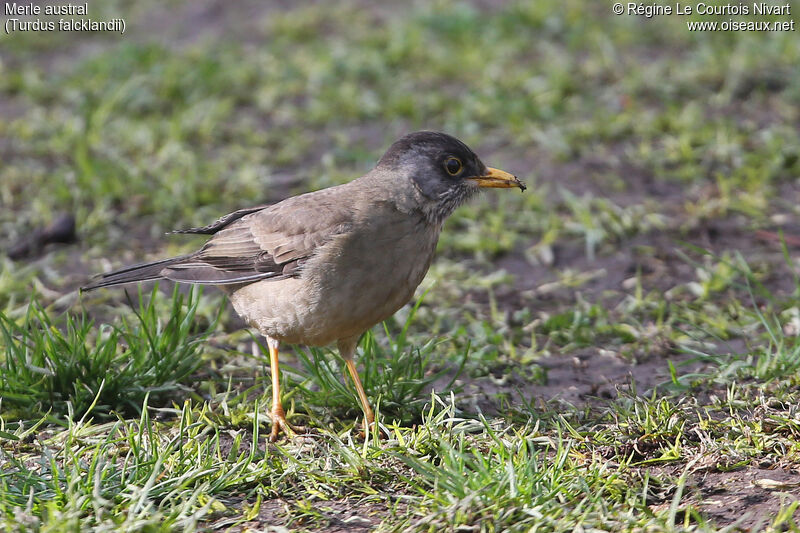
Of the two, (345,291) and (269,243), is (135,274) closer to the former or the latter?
(269,243)

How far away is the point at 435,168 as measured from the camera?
536 centimetres

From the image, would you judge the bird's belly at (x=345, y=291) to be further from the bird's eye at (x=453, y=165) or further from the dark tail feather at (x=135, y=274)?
the dark tail feather at (x=135, y=274)

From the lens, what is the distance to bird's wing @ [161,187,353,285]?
5047 mm

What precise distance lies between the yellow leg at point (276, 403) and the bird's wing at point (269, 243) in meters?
0.40

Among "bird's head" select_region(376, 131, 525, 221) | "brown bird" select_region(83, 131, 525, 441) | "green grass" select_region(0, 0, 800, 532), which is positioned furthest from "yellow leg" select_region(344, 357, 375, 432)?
"bird's head" select_region(376, 131, 525, 221)

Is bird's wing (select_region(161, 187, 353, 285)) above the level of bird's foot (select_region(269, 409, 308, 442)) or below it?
above

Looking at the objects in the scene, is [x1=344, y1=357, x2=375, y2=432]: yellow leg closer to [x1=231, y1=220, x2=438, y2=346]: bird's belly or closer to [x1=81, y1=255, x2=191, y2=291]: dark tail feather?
[x1=231, y1=220, x2=438, y2=346]: bird's belly

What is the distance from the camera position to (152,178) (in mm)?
8180

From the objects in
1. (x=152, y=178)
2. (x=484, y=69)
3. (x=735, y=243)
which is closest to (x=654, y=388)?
(x=735, y=243)

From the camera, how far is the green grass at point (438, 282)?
419 cm

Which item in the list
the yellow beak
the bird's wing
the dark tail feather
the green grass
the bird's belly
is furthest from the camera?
the yellow beak

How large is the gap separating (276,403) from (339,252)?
2.82 feet

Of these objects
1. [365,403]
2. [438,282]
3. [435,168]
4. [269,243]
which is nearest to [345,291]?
[365,403]

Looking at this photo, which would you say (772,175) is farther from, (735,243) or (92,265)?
(92,265)
